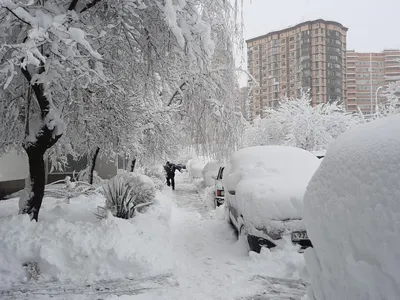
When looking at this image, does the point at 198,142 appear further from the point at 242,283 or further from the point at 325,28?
the point at 325,28

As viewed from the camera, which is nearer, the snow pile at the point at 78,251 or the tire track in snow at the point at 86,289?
the tire track in snow at the point at 86,289

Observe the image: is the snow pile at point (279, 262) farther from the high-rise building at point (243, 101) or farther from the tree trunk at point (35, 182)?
the high-rise building at point (243, 101)

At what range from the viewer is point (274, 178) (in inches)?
266

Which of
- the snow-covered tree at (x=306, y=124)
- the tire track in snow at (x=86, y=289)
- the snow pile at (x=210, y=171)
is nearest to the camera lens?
the tire track in snow at (x=86, y=289)

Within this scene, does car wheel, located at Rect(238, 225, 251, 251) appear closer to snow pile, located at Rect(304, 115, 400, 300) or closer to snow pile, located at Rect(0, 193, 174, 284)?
snow pile, located at Rect(0, 193, 174, 284)

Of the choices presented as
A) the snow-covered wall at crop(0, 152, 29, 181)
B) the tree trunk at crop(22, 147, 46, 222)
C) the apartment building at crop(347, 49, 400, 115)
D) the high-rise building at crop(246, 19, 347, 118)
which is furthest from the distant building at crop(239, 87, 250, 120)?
the apartment building at crop(347, 49, 400, 115)

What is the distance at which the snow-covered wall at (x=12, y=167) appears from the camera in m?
14.2

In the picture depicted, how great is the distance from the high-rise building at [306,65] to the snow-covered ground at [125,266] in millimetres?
58462

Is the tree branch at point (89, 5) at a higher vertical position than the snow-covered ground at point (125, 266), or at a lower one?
higher

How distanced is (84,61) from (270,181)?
13.1 ft

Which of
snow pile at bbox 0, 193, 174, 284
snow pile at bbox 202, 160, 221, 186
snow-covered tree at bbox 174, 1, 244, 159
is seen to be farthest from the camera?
snow pile at bbox 202, 160, 221, 186

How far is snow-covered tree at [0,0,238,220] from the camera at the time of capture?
3.99 meters

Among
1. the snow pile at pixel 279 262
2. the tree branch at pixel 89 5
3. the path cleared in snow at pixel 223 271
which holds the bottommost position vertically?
the path cleared in snow at pixel 223 271

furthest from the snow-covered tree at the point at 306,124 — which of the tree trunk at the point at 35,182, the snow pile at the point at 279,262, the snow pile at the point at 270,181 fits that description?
the snow pile at the point at 279,262
